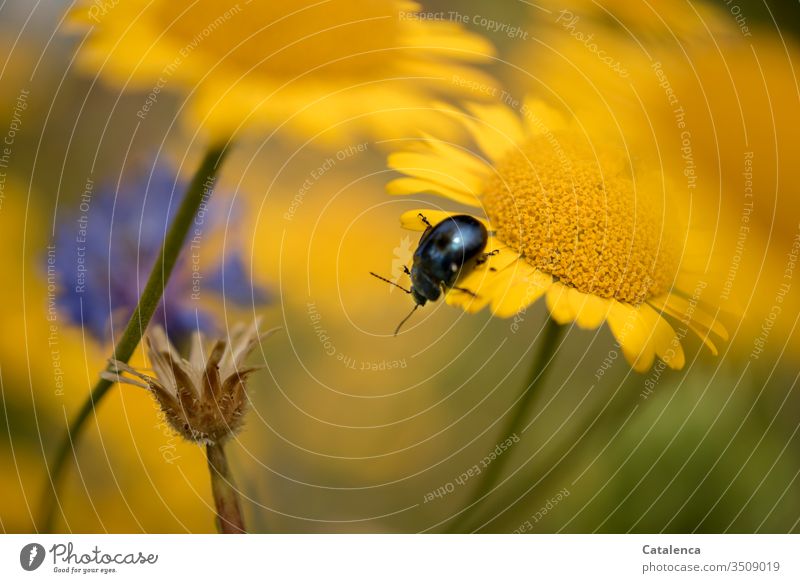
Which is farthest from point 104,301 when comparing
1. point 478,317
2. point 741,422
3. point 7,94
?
point 741,422

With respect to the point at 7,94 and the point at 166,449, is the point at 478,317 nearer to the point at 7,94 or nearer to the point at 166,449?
the point at 166,449

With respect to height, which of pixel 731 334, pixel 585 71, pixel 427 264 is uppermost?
pixel 585 71

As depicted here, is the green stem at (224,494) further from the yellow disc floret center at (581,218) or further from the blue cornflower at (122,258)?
Answer: the yellow disc floret center at (581,218)

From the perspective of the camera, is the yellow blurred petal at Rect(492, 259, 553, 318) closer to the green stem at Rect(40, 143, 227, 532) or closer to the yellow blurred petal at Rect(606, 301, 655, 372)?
the yellow blurred petal at Rect(606, 301, 655, 372)
